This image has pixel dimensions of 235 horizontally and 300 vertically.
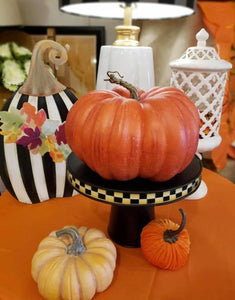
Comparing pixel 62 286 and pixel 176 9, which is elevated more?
pixel 176 9

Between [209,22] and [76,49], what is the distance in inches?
28.6

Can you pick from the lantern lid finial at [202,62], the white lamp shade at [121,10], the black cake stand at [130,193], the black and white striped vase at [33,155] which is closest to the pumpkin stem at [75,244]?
the black cake stand at [130,193]

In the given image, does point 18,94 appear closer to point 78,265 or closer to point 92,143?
point 92,143

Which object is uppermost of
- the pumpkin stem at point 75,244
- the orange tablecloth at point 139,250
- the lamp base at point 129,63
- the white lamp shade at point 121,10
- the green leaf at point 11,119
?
the white lamp shade at point 121,10

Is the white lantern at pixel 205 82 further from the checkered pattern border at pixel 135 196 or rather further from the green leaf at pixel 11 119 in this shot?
the green leaf at pixel 11 119

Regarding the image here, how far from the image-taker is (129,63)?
1084mm

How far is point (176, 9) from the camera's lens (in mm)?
1009

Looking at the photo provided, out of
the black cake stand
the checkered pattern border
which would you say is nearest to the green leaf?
the black cake stand

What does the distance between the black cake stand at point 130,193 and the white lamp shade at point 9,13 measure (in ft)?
3.75

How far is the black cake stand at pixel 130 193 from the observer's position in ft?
1.77

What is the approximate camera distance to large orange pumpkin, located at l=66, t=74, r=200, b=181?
54 cm

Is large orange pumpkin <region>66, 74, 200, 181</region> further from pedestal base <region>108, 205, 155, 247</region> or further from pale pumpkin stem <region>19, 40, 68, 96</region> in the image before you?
pale pumpkin stem <region>19, 40, 68, 96</region>

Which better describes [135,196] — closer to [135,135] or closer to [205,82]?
[135,135]

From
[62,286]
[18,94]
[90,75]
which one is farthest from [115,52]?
[62,286]
